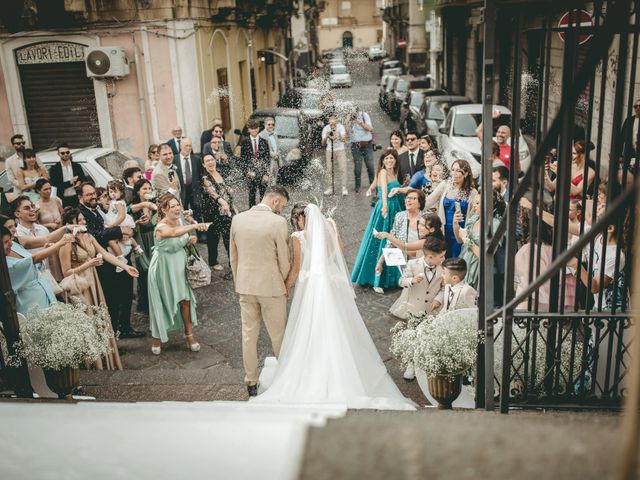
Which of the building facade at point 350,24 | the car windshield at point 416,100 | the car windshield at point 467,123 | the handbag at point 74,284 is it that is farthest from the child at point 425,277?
the building facade at point 350,24

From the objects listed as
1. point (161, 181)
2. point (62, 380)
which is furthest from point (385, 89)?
point (62, 380)

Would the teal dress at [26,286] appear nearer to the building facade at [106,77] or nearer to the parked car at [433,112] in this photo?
the building facade at [106,77]

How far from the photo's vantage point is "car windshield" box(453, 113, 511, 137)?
551 inches

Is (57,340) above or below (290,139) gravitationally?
below

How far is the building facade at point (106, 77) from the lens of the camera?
14.8 meters

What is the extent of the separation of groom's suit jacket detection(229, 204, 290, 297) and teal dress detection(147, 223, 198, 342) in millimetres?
1047

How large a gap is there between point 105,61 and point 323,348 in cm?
1166

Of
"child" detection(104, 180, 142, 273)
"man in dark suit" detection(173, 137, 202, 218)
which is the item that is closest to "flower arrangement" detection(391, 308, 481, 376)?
"child" detection(104, 180, 142, 273)

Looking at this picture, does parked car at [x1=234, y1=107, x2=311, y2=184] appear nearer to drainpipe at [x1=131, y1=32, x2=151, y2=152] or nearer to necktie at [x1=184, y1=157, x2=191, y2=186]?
drainpipe at [x1=131, y1=32, x2=151, y2=152]

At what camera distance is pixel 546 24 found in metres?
3.52

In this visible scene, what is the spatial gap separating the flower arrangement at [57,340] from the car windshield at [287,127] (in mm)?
10235

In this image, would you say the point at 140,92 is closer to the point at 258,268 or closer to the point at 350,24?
the point at 258,268

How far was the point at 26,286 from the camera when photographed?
5.23 m

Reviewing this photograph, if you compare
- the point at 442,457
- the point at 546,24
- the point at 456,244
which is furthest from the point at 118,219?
the point at 442,457
